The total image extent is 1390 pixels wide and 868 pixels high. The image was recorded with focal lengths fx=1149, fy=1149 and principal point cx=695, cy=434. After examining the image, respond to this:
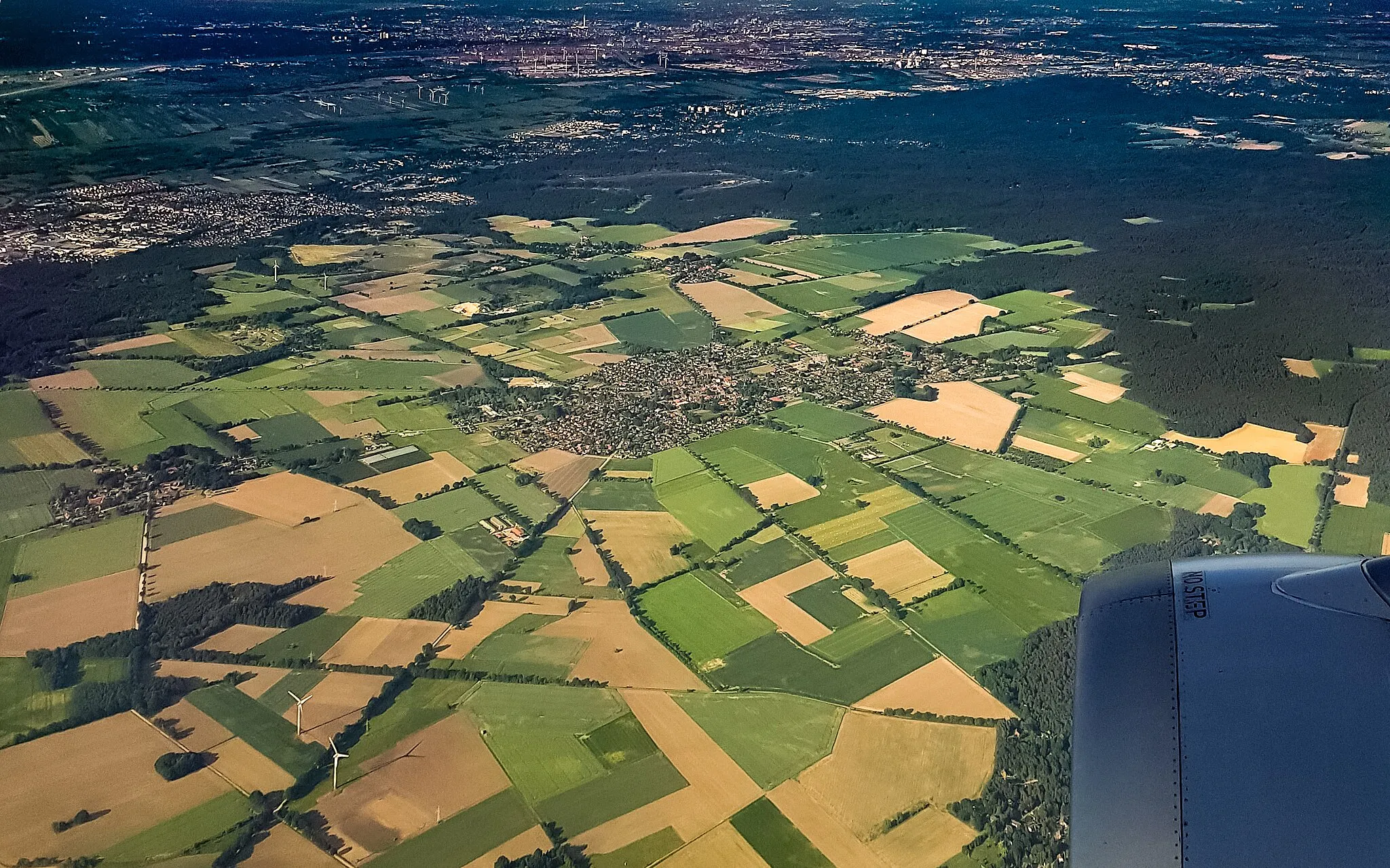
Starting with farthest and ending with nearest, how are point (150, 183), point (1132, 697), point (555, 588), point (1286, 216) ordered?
point (150, 183)
point (1286, 216)
point (555, 588)
point (1132, 697)

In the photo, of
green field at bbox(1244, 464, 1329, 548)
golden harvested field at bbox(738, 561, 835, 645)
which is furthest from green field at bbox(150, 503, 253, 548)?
green field at bbox(1244, 464, 1329, 548)

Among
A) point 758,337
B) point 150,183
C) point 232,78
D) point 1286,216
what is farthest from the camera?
point 232,78

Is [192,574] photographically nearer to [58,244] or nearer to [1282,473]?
[1282,473]

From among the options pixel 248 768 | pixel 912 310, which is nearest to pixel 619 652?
pixel 248 768

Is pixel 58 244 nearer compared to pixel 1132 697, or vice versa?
pixel 1132 697

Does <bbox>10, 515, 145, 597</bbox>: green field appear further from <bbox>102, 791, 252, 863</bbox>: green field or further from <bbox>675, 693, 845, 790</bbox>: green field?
<bbox>675, 693, 845, 790</bbox>: green field

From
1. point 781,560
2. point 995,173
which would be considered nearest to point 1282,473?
point 781,560
